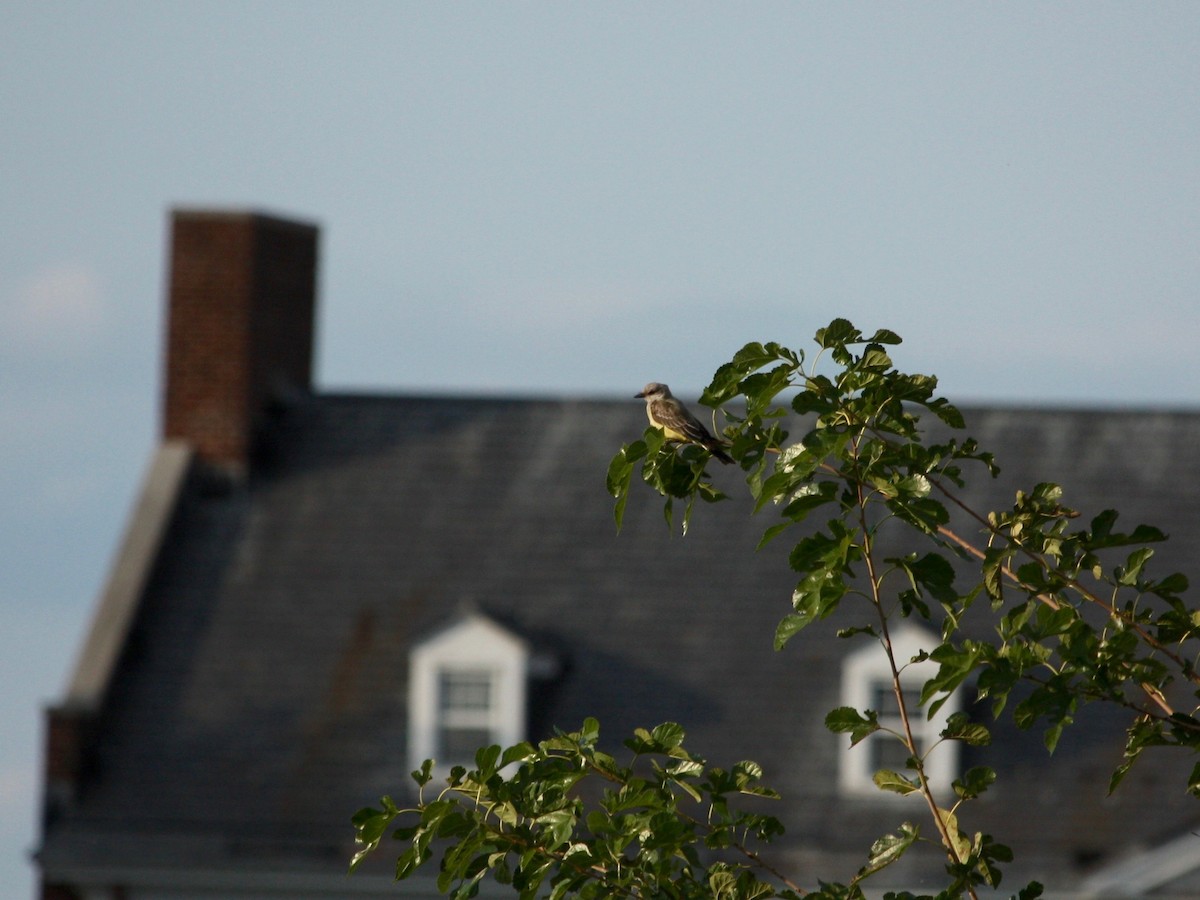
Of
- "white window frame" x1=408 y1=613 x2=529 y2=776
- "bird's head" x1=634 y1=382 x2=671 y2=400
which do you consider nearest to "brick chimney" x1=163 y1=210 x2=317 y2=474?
"white window frame" x1=408 y1=613 x2=529 y2=776

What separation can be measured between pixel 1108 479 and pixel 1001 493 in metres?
1.17

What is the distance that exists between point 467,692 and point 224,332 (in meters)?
5.06

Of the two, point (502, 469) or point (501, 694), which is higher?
point (502, 469)

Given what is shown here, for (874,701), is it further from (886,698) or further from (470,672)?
(470,672)

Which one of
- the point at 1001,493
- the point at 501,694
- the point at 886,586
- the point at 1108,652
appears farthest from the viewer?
the point at 1001,493

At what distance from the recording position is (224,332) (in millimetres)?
20859

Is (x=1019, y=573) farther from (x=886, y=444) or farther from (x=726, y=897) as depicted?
(x=726, y=897)

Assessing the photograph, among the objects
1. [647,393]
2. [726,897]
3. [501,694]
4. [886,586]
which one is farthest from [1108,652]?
[501,694]

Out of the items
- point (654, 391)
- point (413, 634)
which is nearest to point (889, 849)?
point (654, 391)

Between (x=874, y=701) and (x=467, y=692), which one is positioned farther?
(x=467, y=692)

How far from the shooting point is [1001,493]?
19.7 meters

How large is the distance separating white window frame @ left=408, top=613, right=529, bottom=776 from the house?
0.09 feet

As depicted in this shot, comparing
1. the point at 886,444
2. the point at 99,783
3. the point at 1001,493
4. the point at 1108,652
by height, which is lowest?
the point at 99,783

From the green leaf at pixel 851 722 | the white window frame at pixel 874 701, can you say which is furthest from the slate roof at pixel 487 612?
the green leaf at pixel 851 722
